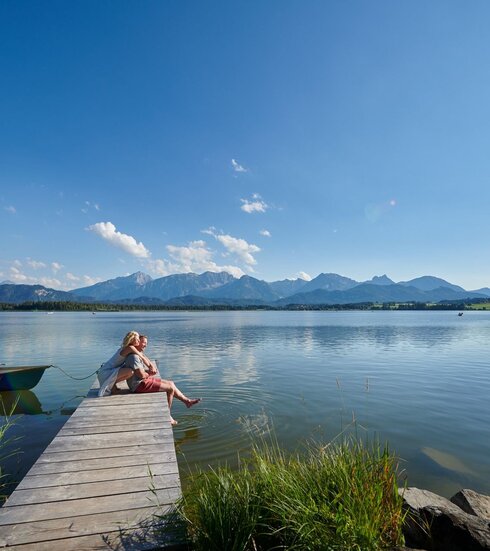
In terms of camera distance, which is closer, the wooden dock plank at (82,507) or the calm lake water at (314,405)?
the wooden dock plank at (82,507)

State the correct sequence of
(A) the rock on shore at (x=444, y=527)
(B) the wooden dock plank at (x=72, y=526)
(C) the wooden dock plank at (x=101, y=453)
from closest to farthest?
1. (B) the wooden dock plank at (x=72, y=526)
2. (A) the rock on shore at (x=444, y=527)
3. (C) the wooden dock plank at (x=101, y=453)

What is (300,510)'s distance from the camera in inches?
158

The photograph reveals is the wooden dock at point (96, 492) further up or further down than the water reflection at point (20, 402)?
further up

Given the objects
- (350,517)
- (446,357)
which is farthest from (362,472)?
(446,357)

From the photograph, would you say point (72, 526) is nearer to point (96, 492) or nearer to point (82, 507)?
point (82, 507)

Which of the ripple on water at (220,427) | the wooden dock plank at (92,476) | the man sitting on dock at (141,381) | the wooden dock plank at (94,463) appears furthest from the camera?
the man sitting on dock at (141,381)

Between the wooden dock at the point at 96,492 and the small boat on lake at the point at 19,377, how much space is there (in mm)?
12147

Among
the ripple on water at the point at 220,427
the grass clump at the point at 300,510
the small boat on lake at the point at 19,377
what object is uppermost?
the grass clump at the point at 300,510

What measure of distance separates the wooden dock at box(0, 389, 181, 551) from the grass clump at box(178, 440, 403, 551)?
60 centimetres

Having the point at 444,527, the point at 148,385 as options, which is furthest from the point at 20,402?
the point at 444,527

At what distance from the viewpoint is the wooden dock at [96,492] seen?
13.0 ft

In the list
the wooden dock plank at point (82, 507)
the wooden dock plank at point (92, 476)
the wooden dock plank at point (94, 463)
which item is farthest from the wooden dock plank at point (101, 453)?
the wooden dock plank at point (82, 507)

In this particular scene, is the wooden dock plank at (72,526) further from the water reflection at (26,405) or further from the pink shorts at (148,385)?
the water reflection at (26,405)

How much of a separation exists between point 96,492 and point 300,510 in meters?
2.96
